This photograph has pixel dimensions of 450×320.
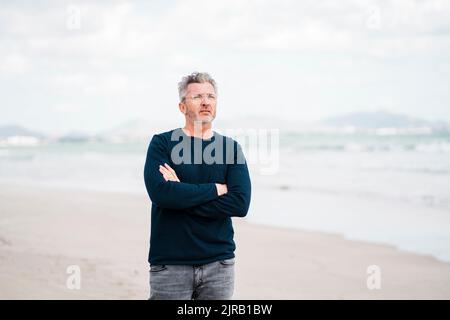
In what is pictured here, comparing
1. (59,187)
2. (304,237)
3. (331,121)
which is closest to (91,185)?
(59,187)

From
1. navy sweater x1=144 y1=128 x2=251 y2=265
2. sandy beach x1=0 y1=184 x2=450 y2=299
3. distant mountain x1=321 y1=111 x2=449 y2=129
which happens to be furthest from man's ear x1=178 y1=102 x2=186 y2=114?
distant mountain x1=321 y1=111 x2=449 y2=129

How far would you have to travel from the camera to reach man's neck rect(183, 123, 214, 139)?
331cm

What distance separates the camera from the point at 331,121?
77.3 metres

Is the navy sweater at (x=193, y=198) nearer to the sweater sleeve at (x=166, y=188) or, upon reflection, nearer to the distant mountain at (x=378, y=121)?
the sweater sleeve at (x=166, y=188)

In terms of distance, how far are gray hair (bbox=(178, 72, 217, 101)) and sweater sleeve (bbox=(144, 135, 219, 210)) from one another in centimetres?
31

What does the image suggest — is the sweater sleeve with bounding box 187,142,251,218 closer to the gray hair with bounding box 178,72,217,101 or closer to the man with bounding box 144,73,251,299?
the man with bounding box 144,73,251,299

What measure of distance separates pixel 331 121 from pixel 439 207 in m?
65.8

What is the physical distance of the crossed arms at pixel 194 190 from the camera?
3.17 metres

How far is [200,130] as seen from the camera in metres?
3.32

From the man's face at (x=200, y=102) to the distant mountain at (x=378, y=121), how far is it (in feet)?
195

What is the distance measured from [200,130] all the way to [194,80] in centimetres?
29

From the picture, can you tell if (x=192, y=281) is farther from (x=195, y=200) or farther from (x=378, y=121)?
(x=378, y=121)

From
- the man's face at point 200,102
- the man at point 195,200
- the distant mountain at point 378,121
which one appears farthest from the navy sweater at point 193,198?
the distant mountain at point 378,121

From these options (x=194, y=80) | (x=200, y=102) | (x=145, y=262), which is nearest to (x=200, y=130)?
(x=200, y=102)
